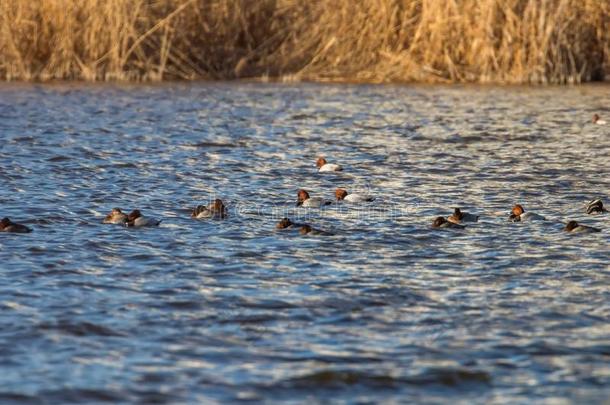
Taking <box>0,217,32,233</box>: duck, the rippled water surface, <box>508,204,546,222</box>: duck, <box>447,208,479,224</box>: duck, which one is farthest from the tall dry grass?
<box>0,217,32,233</box>: duck

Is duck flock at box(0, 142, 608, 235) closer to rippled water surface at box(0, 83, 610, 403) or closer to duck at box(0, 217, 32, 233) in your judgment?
duck at box(0, 217, 32, 233)

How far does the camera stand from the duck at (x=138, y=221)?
11.5 m

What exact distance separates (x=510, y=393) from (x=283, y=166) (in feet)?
31.1

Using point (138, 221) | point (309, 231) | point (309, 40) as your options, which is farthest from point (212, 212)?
point (309, 40)

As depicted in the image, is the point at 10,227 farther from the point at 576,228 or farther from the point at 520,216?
the point at 576,228

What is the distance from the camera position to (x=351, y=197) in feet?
43.4

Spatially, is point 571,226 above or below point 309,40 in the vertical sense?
below

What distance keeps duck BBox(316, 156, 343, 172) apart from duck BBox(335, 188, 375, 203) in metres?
2.10

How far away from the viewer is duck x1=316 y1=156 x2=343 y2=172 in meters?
15.6

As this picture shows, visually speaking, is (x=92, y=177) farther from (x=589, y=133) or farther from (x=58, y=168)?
(x=589, y=133)

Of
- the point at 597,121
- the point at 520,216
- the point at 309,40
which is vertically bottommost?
the point at 520,216

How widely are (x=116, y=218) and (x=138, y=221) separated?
28cm

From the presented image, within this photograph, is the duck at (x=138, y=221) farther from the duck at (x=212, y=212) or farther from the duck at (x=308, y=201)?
the duck at (x=308, y=201)

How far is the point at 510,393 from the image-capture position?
22.5 ft
